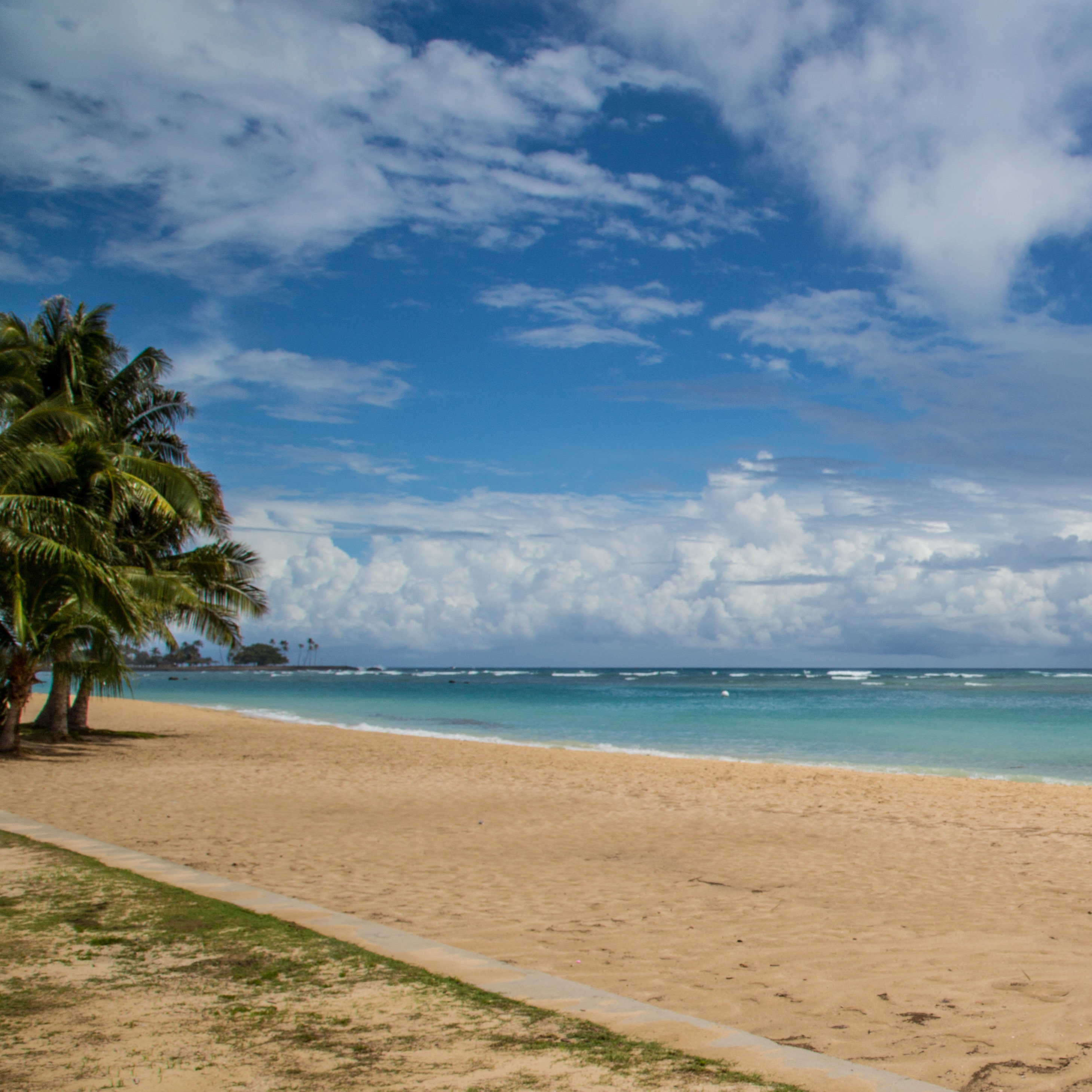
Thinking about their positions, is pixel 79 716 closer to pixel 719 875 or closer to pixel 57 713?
pixel 57 713

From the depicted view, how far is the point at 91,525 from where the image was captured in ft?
44.9

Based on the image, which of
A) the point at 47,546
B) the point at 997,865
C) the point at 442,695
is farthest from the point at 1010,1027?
the point at 442,695

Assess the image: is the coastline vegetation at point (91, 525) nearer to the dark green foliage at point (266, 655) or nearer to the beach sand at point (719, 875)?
the beach sand at point (719, 875)

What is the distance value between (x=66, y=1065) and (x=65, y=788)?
995 cm

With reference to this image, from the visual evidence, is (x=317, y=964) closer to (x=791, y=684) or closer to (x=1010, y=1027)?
(x=1010, y=1027)

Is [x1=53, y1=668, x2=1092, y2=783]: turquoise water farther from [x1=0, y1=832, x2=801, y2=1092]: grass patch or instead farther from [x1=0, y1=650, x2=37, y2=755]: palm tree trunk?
[x1=0, y1=832, x2=801, y2=1092]: grass patch

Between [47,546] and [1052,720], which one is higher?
[47,546]

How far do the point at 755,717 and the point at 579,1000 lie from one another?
32843 millimetres

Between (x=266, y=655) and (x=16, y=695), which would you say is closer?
(x=16, y=695)

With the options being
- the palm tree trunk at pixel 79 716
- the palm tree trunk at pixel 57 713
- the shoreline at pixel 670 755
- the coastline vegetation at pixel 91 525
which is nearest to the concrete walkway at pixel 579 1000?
the coastline vegetation at pixel 91 525

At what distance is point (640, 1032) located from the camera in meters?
3.40

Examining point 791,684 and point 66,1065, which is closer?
point 66,1065

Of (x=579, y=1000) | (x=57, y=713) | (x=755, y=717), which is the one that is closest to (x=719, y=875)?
(x=579, y=1000)

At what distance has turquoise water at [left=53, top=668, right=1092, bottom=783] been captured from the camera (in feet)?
70.2
